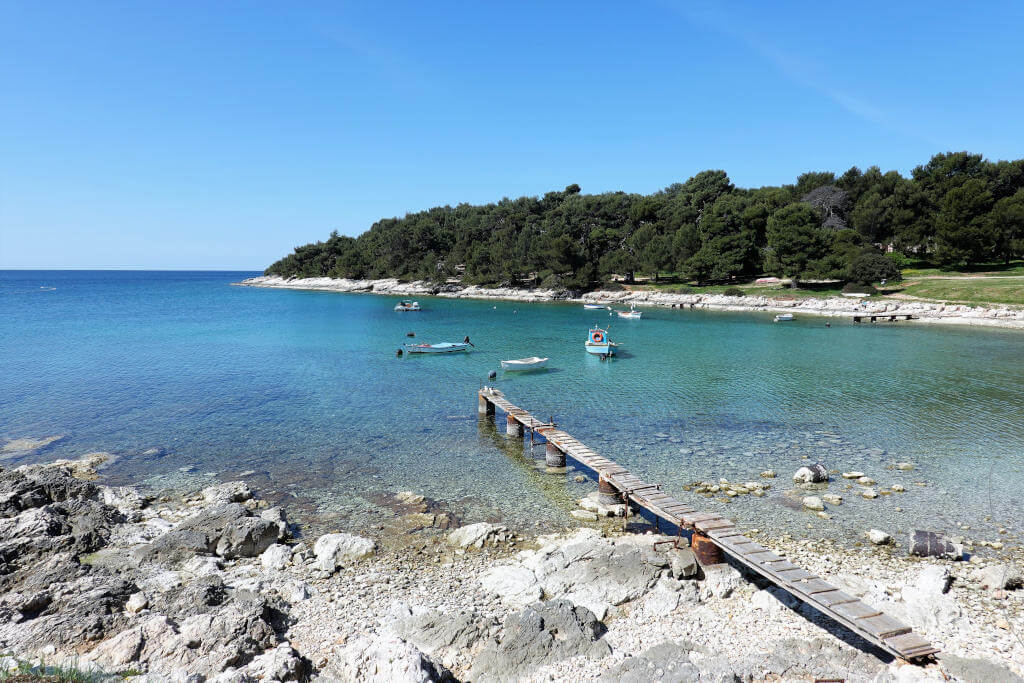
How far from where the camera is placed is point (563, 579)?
526 inches

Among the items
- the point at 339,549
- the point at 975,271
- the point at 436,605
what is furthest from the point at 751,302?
the point at 436,605

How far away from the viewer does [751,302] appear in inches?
3580

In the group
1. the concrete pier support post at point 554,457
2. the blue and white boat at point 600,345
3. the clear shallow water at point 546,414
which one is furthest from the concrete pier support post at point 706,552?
the blue and white boat at point 600,345

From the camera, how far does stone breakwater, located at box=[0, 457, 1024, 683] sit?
1011cm

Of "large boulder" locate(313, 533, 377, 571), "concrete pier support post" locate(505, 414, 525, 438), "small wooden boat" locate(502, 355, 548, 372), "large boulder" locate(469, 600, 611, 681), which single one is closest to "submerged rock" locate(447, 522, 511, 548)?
"large boulder" locate(313, 533, 377, 571)

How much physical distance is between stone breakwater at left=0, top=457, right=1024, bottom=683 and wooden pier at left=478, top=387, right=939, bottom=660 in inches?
18.9

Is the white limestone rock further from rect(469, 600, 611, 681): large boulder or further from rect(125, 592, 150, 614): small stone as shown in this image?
rect(469, 600, 611, 681): large boulder

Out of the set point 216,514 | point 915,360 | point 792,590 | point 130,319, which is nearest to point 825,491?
point 792,590

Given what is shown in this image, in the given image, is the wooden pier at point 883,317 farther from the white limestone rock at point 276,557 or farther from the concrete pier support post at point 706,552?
the white limestone rock at point 276,557

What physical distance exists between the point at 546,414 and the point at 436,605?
18.0 m

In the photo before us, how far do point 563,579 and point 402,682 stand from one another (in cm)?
524

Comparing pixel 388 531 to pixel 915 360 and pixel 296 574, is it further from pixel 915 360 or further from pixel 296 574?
pixel 915 360

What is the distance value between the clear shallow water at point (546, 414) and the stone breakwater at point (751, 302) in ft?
32.6

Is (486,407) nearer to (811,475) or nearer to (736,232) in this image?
(811,475)
